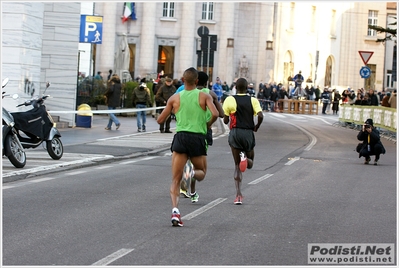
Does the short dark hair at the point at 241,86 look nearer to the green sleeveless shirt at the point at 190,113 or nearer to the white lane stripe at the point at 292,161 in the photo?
the green sleeveless shirt at the point at 190,113

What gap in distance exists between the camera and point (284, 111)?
57.2 metres

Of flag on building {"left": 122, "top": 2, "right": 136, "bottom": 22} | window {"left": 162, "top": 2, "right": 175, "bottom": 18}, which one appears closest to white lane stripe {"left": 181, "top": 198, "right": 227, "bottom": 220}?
flag on building {"left": 122, "top": 2, "right": 136, "bottom": 22}

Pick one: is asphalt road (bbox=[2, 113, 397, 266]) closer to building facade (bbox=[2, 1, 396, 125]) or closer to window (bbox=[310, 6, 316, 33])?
building facade (bbox=[2, 1, 396, 125])

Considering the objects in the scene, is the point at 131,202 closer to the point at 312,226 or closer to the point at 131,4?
the point at 312,226

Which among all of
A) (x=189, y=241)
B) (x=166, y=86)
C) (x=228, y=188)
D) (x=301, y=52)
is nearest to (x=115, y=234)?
(x=189, y=241)

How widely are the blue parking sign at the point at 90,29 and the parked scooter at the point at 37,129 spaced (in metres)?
16.2

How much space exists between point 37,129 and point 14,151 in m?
1.45

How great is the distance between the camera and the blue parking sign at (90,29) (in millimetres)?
33812

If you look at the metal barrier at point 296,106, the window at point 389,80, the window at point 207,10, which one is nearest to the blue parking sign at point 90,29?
the metal barrier at point 296,106

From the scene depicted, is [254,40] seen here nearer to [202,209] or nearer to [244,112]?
[244,112]

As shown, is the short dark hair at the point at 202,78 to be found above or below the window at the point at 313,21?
below

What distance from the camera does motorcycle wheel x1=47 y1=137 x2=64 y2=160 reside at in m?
17.6

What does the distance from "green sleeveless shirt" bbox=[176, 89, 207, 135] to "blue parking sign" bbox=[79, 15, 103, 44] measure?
23.6 meters

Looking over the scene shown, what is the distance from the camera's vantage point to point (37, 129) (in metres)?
17.2
